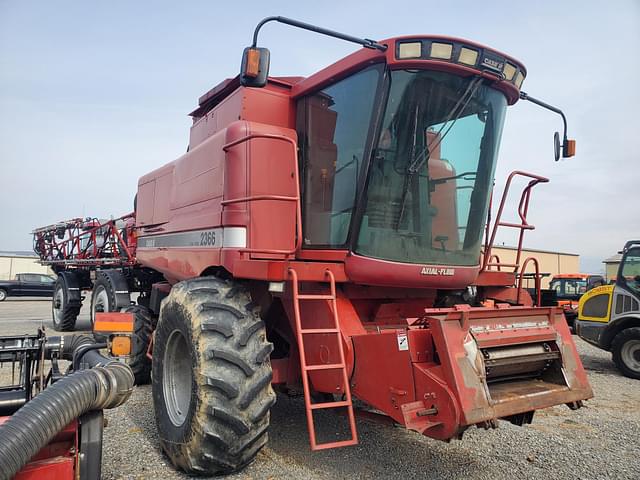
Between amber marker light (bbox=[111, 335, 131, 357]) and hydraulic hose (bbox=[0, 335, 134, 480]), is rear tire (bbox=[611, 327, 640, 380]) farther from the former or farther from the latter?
hydraulic hose (bbox=[0, 335, 134, 480])

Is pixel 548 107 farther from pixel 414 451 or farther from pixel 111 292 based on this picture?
pixel 111 292

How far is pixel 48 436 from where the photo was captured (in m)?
2.41

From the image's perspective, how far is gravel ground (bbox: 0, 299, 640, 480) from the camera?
371cm

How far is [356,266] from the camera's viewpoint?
369cm

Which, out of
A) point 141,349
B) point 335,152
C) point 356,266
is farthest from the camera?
point 141,349

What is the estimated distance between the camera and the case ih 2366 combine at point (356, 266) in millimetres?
3219

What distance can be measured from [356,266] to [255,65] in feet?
4.99

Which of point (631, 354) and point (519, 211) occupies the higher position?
point (519, 211)

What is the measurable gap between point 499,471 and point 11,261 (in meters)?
46.2

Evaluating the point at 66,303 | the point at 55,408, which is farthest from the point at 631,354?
the point at 66,303

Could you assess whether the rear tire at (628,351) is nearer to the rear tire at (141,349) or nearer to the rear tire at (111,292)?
the rear tire at (141,349)

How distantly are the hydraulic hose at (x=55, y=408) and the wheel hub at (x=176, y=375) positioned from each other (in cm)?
109

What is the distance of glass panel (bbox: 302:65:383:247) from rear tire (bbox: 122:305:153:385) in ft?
9.72

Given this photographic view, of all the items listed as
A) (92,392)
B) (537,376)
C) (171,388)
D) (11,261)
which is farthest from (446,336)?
(11,261)
